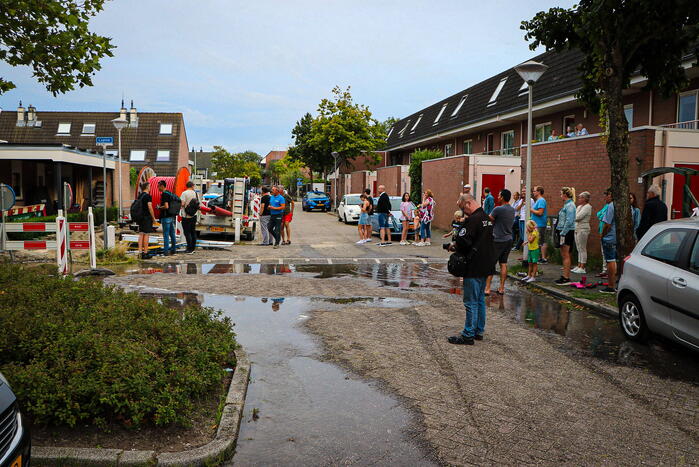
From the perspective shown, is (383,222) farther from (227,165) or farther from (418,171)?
(227,165)

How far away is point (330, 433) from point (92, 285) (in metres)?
4.60

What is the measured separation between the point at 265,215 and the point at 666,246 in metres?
13.0

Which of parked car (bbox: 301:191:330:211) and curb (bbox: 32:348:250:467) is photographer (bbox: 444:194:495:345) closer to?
curb (bbox: 32:348:250:467)

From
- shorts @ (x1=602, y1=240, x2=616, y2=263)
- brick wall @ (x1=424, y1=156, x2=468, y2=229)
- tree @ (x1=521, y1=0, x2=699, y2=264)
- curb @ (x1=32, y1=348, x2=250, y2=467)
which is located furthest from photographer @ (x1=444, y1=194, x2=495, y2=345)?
brick wall @ (x1=424, y1=156, x2=468, y2=229)

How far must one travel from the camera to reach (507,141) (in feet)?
98.4

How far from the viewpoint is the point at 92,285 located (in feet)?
25.3

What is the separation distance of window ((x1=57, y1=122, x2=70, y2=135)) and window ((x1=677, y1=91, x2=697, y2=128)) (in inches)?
1895

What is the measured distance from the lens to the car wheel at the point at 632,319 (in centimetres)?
714

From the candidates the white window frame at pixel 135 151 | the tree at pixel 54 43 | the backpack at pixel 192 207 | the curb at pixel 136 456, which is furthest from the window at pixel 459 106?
the curb at pixel 136 456

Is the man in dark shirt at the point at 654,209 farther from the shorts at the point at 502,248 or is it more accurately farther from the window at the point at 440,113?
the window at the point at 440,113

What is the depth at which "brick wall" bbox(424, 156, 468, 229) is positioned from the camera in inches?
931

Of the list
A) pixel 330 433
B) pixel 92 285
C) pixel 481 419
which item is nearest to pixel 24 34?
pixel 92 285

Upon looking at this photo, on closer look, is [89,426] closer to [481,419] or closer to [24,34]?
[481,419]

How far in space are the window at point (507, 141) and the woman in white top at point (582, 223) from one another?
17570 mm
